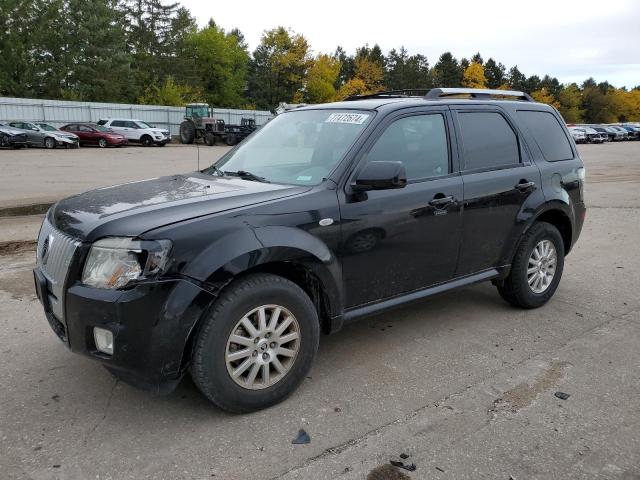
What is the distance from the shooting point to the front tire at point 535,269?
474 centimetres

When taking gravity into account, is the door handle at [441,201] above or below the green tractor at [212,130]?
above

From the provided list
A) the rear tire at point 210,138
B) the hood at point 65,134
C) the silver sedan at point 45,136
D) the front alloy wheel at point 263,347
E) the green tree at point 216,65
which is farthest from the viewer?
the green tree at point 216,65

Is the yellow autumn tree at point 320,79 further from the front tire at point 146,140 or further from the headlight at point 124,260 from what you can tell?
the headlight at point 124,260

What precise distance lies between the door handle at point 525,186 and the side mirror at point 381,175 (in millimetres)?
1543

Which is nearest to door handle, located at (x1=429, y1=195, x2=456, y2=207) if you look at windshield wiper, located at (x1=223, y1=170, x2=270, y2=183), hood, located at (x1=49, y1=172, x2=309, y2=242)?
hood, located at (x1=49, y1=172, x2=309, y2=242)

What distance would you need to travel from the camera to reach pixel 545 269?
497cm

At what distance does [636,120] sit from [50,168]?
404 feet

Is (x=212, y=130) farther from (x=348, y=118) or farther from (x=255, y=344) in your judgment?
(x=255, y=344)

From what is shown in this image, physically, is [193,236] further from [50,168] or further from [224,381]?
[50,168]

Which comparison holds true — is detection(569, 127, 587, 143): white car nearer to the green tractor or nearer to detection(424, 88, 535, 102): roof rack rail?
the green tractor

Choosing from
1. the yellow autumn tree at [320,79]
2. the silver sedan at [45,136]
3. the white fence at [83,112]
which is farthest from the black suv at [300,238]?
the yellow autumn tree at [320,79]

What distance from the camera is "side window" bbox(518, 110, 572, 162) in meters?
4.89

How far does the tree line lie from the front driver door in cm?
5539

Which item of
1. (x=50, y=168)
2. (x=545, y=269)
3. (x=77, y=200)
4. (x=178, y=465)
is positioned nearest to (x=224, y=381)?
(x=178, y=465)
